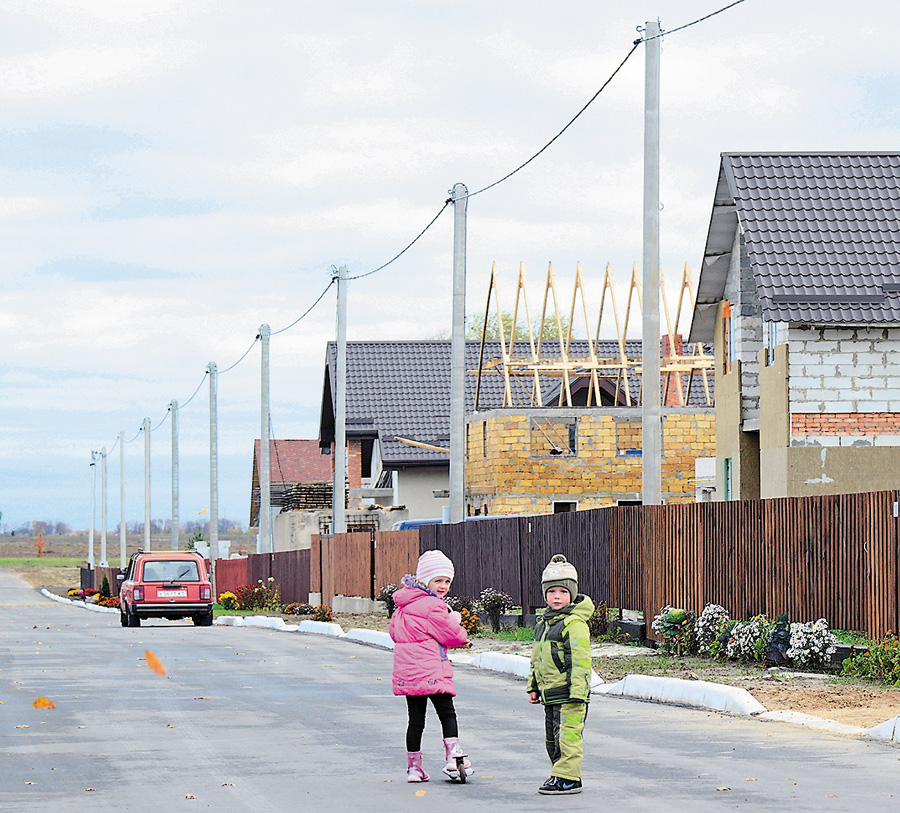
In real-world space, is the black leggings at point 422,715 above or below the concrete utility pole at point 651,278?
below

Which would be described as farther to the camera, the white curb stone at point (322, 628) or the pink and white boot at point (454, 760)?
the white curb stone at point (322, 628)

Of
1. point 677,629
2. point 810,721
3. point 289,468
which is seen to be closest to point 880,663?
point 810,721

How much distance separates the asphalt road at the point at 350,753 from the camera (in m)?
9.05

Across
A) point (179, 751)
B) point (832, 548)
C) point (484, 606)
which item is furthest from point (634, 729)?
point (484, 606)

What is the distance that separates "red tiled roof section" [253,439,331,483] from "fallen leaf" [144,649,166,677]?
5426 cm

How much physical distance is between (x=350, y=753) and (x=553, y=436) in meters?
35.4

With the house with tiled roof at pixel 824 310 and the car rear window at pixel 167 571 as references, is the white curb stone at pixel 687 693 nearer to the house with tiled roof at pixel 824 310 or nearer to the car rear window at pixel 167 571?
the house with tiled roof at pixel 824 310

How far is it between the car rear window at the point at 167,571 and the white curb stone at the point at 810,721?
77.5 feet

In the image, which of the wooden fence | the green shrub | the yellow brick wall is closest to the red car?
the wooden fence

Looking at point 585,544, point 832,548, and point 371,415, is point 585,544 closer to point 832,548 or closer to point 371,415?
point 832,548

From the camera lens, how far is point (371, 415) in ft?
189

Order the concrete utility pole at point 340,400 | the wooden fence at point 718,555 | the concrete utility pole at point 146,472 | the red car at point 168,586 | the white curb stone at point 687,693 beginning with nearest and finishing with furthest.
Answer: the white curb stone at point 687,693 → the wooden fence at point 718,555 → the red car at point 168,586 → the concrete utility pole at point 340,400 → the concrete utility pole at point 146,472

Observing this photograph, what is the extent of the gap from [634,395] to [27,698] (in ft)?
122

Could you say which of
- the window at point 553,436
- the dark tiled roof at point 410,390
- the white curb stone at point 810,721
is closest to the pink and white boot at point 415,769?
the white curb stone at point 810,721
